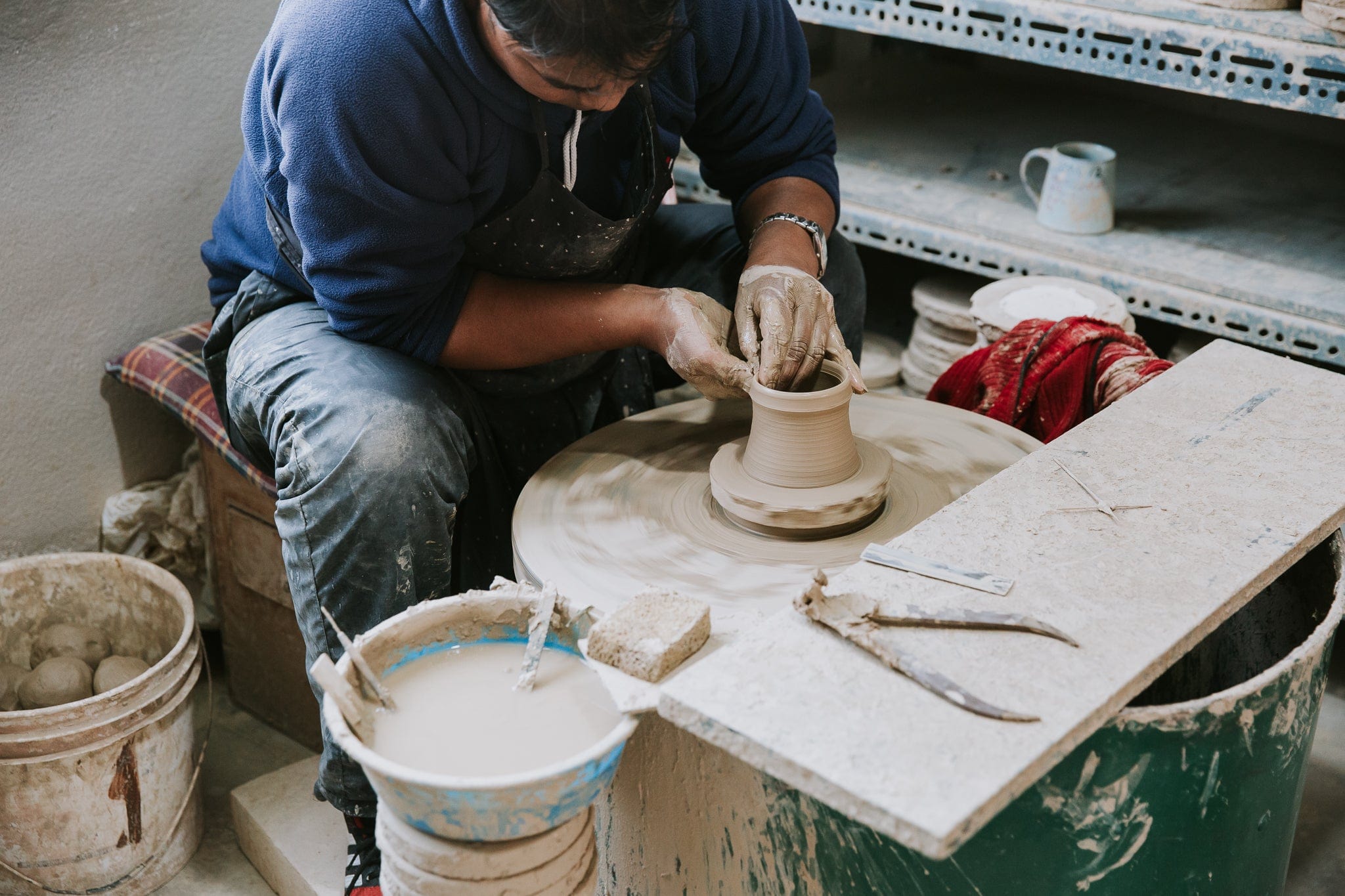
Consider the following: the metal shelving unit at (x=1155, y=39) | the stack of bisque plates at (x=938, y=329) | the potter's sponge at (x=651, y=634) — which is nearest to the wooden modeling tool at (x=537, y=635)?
the potter's sponge at (x=651, y=634)

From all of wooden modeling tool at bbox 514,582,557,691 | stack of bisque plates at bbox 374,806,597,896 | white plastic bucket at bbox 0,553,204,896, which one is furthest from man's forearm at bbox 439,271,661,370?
stack of bisque plates at bbox 374,806,597,896

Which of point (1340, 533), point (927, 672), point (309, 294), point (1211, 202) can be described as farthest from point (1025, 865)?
point (1211, 202)

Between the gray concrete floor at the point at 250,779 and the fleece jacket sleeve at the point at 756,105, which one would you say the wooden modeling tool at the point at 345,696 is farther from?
Result: the fleece jacket sleeve at the point at 756,105

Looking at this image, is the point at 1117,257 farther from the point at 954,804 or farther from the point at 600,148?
the point at 954,804

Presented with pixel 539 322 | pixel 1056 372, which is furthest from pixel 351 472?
pixel 1056 372

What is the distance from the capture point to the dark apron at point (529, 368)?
2.05 m

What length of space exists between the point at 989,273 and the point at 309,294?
5.30 ft

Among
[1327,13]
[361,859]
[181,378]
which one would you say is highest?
[1327,13]

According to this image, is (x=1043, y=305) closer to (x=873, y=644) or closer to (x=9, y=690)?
(x=873, y=644)

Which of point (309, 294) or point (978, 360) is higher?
point (309, 294)

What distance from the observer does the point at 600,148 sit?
7.04 feet

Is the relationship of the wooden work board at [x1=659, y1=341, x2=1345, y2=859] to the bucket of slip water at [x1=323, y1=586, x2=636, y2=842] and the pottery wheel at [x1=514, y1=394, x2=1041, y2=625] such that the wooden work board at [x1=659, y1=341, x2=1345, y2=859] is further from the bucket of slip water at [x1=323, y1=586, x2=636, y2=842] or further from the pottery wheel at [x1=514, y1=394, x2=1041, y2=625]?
the pottery wheel at [x1=514, y1=394, x2=1041, y2=625]

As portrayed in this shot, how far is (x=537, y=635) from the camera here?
56.6 inches

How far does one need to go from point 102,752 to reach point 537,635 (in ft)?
3.54
